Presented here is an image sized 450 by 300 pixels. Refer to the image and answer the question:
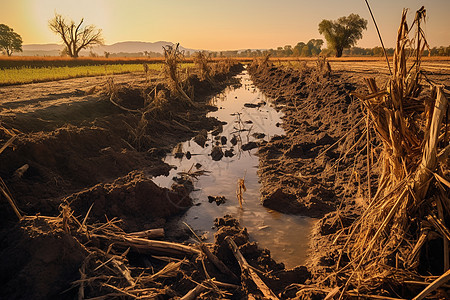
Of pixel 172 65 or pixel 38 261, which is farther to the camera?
pixel 172 65

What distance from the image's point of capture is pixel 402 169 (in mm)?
2062

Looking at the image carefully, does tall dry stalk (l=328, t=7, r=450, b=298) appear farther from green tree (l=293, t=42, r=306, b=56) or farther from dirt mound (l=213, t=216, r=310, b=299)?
green tree (l=293, t=42, r=306, b=56)

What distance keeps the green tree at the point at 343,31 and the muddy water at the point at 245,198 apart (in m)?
49.5

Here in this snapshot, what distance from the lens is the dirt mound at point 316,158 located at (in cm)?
A: 460

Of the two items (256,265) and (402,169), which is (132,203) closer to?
(256,265)

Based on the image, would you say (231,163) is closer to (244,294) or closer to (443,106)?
(244,294)

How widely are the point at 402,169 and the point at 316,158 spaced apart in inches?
158

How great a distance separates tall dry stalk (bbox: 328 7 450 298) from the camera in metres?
1.89

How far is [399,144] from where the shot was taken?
2.07 meters

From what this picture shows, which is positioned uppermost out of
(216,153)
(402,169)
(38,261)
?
(402,169)

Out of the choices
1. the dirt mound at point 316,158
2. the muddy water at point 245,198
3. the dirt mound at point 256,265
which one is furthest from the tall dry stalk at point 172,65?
the dirt mound at point 256,265

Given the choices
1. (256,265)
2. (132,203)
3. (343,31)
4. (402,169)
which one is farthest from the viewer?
(343,31)

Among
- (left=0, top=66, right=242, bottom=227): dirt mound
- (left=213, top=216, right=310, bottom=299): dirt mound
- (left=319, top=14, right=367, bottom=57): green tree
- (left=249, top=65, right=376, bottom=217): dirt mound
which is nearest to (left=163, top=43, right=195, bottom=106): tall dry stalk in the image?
(left=0, top=66, right=242, bottom=227): dirt mound

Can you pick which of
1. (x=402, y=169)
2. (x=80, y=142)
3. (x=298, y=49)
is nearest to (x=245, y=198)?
(x=402, y=169)
